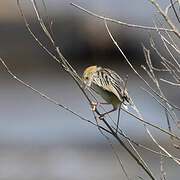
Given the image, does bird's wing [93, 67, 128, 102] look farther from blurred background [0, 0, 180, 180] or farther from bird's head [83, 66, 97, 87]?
blurred background [0, 0, 180, 180]

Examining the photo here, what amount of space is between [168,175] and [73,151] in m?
2.74

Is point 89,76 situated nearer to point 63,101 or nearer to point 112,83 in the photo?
point 112,83

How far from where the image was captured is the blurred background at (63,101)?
1271 cm

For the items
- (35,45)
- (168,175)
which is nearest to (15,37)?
(35,45)

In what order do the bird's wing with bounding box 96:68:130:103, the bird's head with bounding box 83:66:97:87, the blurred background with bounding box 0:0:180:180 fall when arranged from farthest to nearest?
the blurred background with bounding box 0:0:180:180, the bird's head with bounding box 83:66:97:87, the bird's wing with bounding box 96:68:130:103

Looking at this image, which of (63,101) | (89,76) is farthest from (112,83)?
(63,101)

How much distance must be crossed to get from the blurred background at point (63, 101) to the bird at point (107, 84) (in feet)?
22.5

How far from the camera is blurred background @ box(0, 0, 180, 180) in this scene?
1271cm

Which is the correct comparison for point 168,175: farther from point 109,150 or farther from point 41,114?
point 41,114

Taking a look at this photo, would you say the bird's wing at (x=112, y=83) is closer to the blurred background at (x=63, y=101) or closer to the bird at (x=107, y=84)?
the bird at (x=107, y=84)

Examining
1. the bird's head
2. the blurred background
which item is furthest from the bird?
the blurred background

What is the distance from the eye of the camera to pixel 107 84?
4.46m

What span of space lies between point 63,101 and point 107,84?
9265 mm

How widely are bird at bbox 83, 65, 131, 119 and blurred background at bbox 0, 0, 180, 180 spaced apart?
684 centimetres
